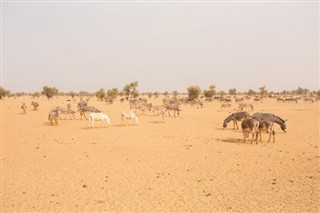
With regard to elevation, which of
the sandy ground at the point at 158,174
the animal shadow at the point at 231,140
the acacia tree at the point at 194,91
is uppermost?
the acacia tree at the point at 194,91

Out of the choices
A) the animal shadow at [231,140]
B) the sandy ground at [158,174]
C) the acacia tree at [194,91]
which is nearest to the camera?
the sandy ground at [158,174]

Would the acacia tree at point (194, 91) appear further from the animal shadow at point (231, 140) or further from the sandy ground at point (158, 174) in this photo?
the animal shadow at point (231, 140)

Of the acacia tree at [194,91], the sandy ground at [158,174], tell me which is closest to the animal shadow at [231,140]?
the sandy ground at [158,174]

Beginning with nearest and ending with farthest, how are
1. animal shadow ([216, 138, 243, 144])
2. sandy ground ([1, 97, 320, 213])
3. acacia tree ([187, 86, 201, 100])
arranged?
sandy ground ([1, 97, 320, 213]) < animal shadow ([216, 138, 243, 144]) < acacia tree ([187, 86, 201, 100])

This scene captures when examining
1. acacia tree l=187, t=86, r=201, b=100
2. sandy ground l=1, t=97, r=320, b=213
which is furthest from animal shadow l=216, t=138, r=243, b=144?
acacia tree l=187, t=86, r=201, b=100

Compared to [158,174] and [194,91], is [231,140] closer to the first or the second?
[158,174]

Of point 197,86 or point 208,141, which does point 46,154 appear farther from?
point 197,86

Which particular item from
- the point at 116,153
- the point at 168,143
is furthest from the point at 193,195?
the point at 168,143

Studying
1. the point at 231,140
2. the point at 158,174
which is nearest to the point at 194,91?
the point at 231,140

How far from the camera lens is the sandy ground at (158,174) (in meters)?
10.0

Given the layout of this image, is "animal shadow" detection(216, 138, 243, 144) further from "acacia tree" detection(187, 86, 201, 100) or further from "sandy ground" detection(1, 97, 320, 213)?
"acacia tree" detection(187, 86, 201, 100)

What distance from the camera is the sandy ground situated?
10023 mm

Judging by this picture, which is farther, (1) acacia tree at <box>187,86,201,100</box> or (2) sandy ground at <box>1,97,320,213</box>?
(1) acacia tree at <box>187,86,201,100</box>

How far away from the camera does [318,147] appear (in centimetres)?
1891
